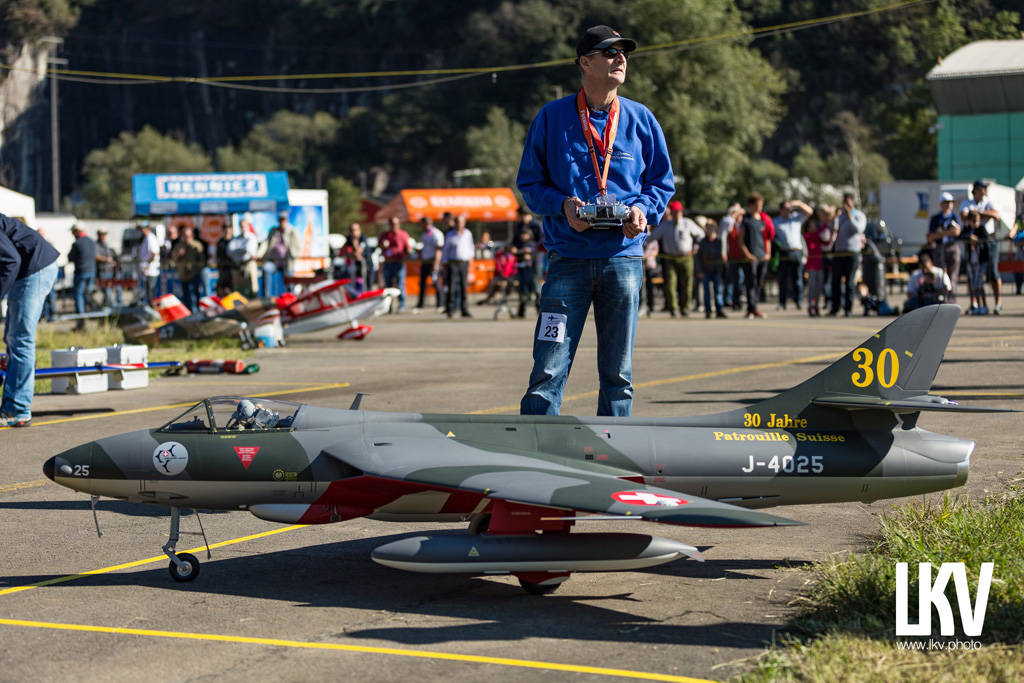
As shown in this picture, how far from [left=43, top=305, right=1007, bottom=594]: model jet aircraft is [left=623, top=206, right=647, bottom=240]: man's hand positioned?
1145mm

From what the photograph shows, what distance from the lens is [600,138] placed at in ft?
24.8

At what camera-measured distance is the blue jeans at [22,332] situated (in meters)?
11.5

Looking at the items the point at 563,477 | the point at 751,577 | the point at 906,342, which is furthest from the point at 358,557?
the point at 906,342

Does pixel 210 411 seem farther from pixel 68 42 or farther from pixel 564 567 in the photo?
pixel 68 42

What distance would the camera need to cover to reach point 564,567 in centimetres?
602

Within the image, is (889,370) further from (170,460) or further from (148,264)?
(148,264)

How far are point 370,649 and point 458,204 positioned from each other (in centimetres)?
4915

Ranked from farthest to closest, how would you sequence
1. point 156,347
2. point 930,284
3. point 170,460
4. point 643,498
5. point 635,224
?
point 156,347 < point 930,284 < point 635,224 < point 170,460 < point 643,498

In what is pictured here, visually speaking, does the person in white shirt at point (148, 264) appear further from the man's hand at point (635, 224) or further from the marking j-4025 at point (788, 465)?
the marking j-4025 at point (788, 465)

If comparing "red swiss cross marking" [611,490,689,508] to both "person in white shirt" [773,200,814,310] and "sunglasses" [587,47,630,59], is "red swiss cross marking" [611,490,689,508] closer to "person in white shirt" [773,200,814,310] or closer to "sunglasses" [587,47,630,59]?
"sunglasses" [587,47,630,59]

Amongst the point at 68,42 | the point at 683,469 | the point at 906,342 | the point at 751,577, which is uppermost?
the point at 68,42

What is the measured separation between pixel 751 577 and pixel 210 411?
319 cm

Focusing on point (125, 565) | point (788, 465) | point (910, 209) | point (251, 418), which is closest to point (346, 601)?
point (251, 418)

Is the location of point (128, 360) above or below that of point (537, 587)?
above
